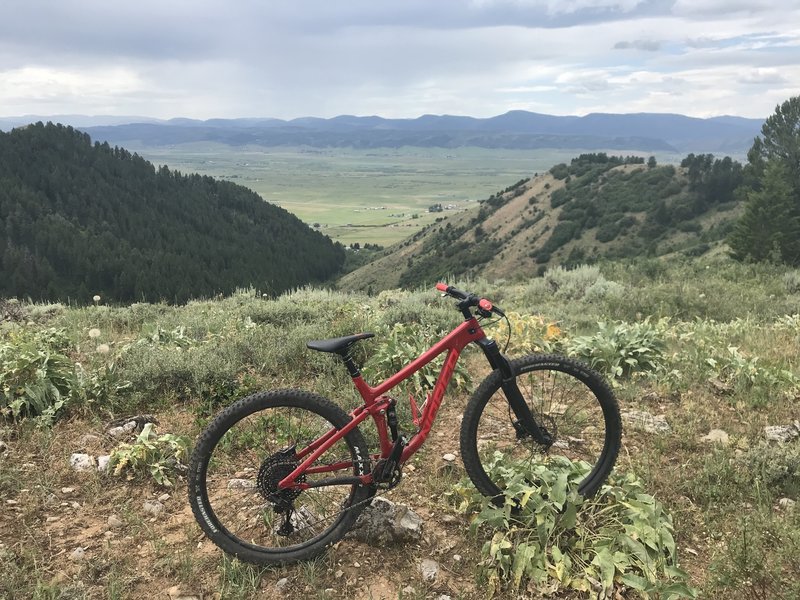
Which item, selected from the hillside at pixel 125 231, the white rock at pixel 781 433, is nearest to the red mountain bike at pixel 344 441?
the white rock at pixel 781 433

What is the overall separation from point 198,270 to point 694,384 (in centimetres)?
10039

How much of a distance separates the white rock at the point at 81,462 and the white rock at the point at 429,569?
2773mm

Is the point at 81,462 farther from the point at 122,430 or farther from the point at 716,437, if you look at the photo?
the point at 716,437

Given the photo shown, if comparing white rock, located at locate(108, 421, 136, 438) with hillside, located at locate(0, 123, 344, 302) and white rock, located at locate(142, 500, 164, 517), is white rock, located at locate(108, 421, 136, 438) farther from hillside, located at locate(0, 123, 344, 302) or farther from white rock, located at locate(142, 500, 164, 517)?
hillside, located at locate(0, 123, 344, 302)

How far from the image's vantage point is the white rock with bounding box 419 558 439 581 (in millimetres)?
3252

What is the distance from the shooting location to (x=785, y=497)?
3.99 meters

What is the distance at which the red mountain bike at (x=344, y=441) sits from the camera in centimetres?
327

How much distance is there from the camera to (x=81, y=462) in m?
4.25

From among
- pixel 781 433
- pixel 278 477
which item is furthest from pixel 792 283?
pixel 278 477

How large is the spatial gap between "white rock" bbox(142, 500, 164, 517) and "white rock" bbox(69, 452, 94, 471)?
750mm

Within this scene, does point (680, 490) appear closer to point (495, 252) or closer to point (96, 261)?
point (495, 252)

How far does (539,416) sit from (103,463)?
3445 mm

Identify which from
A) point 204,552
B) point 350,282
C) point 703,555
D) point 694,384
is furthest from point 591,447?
point 350,282

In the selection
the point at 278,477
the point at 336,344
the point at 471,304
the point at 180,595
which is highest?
the point at 471,304
